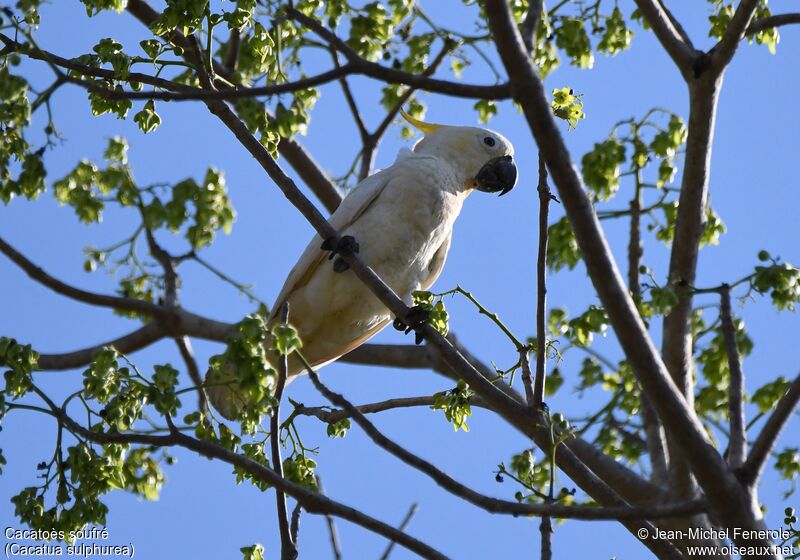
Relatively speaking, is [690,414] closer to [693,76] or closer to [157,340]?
[693,76]

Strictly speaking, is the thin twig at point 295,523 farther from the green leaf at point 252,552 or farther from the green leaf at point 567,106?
the green leaf at point 567,106

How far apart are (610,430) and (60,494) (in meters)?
3.46

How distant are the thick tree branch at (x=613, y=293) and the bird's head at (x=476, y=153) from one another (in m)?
3.05

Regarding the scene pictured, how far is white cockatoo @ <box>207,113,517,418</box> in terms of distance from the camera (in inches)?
201

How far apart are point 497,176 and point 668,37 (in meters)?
1.64

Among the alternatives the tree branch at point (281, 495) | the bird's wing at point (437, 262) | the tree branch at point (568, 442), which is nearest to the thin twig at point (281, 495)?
the tree branch at point (281, 495)

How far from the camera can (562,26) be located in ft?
20.1

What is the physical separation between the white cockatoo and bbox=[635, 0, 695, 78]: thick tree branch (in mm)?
1417

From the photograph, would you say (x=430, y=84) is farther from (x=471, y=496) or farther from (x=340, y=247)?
(x=340, y=247)

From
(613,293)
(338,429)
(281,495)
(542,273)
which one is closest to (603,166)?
(542,273)

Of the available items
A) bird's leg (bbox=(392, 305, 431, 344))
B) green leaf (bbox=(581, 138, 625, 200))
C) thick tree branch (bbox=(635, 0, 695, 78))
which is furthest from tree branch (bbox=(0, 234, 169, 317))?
thick tree branch (bbox=(635, 0, 695, 78))

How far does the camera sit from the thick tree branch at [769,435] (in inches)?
113

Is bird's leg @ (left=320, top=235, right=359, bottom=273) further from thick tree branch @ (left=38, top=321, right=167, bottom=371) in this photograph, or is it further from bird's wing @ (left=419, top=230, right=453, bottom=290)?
thick tree branch @ (left=38, top=321, right=167, bottom=371)

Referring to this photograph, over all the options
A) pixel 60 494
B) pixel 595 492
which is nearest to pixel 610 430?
pixel 595 492
